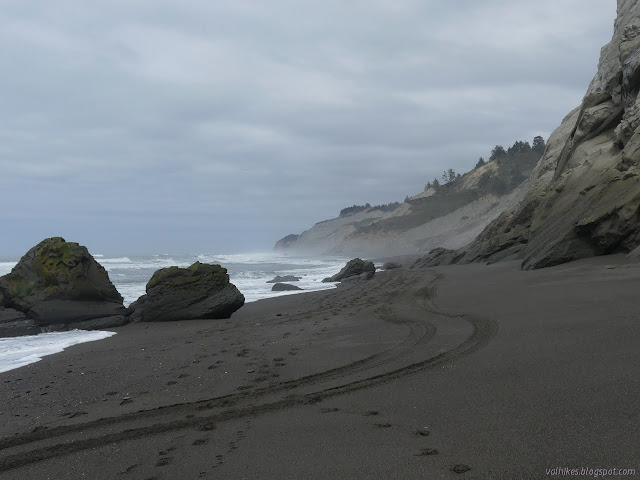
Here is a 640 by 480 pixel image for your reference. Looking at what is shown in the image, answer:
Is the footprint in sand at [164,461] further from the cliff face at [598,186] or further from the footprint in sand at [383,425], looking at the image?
the cliff face at [598,186]

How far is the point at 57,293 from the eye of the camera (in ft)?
43.9

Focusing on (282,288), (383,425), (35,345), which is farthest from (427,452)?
(282,288)

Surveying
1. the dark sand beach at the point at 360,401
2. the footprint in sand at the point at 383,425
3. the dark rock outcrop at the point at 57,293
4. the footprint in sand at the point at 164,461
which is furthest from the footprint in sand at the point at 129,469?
the dark rock outcrop at the point at 57,293

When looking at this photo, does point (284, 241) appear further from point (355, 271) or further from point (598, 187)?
point (598, 187)

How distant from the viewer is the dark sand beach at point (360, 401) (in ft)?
11.2

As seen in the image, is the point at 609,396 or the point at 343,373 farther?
the point at 343,373

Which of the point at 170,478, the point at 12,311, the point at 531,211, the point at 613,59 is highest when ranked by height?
the point at 613,59

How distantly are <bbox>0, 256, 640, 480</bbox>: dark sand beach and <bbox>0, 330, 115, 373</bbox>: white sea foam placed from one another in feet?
1.91

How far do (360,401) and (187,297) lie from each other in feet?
32.1

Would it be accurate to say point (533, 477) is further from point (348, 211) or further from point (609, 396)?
point (348, 211)

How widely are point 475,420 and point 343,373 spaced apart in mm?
2303

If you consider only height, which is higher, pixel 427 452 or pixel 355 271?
pixel 355 271

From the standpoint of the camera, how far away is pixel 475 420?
3.90m

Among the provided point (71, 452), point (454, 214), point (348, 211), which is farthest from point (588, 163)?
point (348, 211)
